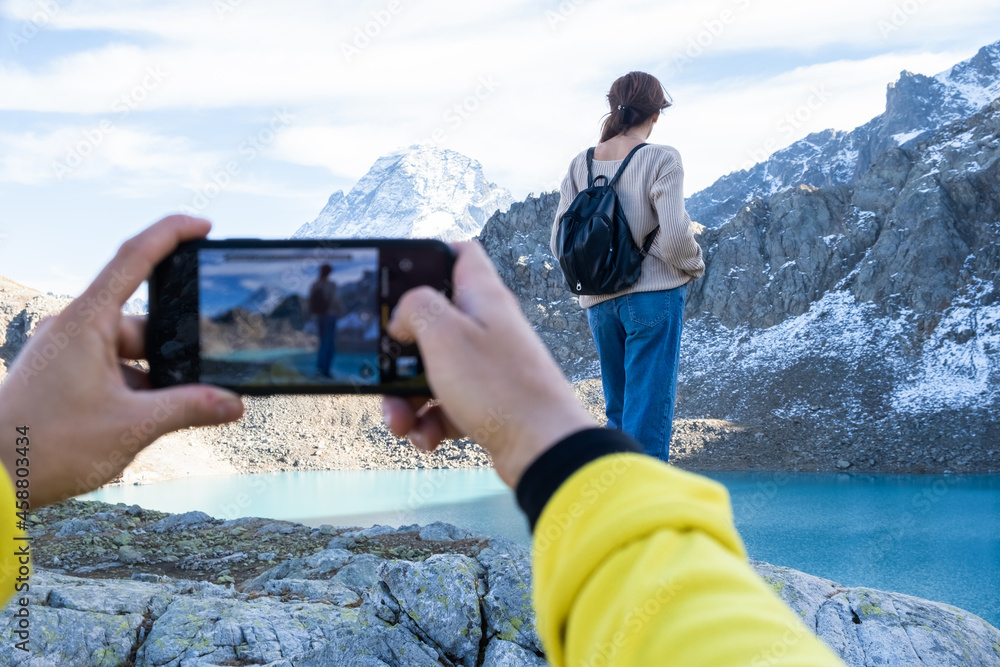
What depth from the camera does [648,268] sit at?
428cm

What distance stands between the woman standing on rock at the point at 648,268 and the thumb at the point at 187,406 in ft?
9.75

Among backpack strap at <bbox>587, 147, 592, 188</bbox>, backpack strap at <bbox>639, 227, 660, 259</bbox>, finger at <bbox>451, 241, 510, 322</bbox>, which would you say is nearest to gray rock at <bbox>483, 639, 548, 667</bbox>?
backpack strap at <bbox>639, 227, 660, 259</bbox>

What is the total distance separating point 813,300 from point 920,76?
367 ft

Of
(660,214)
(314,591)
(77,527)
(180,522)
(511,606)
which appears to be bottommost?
(180,522)

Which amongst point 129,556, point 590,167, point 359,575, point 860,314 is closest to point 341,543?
point 129,556

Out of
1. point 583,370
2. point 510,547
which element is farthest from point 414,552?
point 583,370

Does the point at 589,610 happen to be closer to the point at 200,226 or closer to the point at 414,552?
the point at 200,226

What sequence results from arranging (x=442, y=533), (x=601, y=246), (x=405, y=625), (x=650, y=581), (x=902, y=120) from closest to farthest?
(x=650, y=581)
(x=601, y=246)
(x=405, y=625)
(x=442, y=533)
(x=902, y=120)

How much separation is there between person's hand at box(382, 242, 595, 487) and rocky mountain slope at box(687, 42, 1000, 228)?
135236 millimetres

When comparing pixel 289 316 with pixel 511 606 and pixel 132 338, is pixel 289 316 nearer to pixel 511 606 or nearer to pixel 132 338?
pixel 132 338

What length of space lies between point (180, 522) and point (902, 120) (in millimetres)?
163166

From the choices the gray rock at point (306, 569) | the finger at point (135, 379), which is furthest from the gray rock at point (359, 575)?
the finger at point (135, 379)

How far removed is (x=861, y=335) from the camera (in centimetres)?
5881

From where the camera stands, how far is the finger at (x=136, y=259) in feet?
4.89
